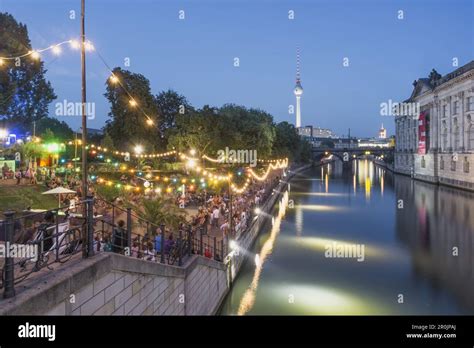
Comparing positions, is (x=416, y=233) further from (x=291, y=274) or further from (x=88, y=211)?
(x=88, y=211)

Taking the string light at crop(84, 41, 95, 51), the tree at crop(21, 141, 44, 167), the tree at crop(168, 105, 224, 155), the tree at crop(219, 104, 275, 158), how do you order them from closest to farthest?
1. the string light at crop(84, 41, 95, 51)
2. the tree at crop(21, 141, 44, 167)
3. the tree at crop(168, 105, 224, 155)
4. the tree at crop(219, 104, 275, 158)

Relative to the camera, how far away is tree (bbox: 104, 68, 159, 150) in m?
68.1

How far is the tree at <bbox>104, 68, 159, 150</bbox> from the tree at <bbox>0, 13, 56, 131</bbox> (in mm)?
10226

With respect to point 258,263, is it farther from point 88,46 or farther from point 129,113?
point 129,113

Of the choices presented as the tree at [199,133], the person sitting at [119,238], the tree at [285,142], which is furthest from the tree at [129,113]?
the person sitting at [119,238]

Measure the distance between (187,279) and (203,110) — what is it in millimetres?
51370

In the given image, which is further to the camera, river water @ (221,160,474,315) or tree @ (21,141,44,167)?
tree @ (21,141,44,167)

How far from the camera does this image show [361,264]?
2945 cm

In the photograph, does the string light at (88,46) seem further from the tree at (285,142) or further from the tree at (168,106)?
the tree at (285,142)

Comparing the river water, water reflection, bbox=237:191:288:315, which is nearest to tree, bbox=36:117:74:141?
the river water

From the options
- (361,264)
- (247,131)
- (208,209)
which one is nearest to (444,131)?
(247,131)

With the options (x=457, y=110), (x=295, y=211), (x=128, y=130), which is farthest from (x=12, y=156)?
(x=457, y=110)

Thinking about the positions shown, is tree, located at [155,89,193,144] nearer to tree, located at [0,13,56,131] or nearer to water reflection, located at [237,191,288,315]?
tree, located at [0,13,56,131]

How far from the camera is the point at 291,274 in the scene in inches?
1070
